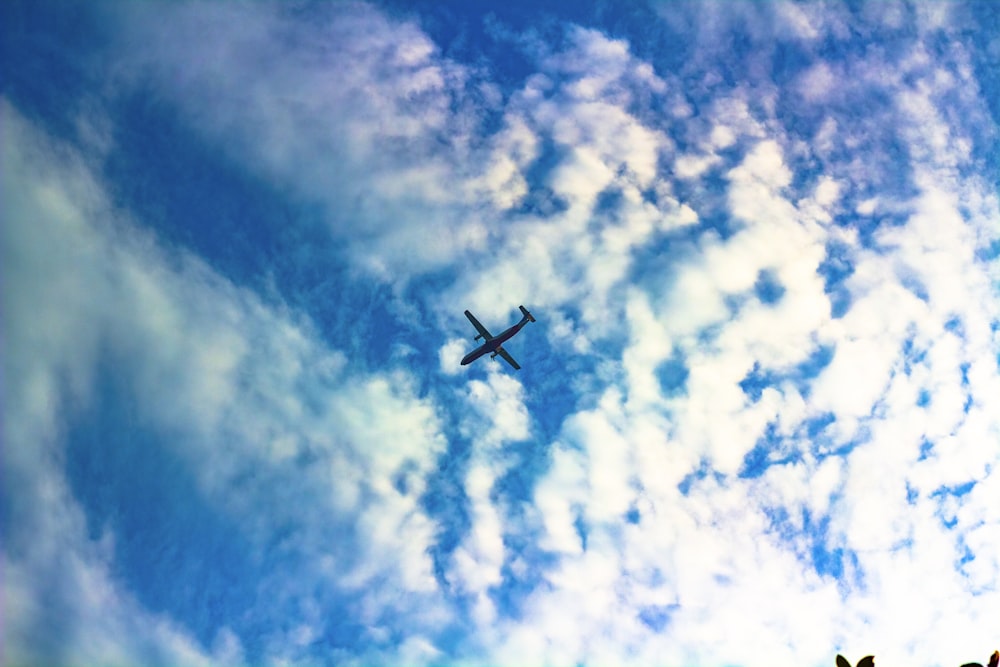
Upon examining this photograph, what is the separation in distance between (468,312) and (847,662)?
76.7m

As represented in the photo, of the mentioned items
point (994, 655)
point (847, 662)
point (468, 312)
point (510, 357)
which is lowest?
point (994, 655)

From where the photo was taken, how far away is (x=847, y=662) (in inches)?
445

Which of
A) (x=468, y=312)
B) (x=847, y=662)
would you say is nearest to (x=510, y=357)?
(x=468, y=312)

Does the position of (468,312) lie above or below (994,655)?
above

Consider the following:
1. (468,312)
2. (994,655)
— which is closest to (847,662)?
(994,655)

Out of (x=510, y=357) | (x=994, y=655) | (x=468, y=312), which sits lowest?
(x=994, y=655)

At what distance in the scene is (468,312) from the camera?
86688 millimetres

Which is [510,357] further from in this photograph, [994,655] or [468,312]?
[994,655]

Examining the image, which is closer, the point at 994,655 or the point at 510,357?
the point at 994,655

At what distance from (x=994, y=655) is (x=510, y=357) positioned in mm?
77812

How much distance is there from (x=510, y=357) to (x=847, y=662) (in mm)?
77342

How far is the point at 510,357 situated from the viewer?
8844 cm

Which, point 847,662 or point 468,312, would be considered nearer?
point 847,662

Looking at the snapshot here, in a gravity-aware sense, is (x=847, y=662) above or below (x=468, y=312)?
below
